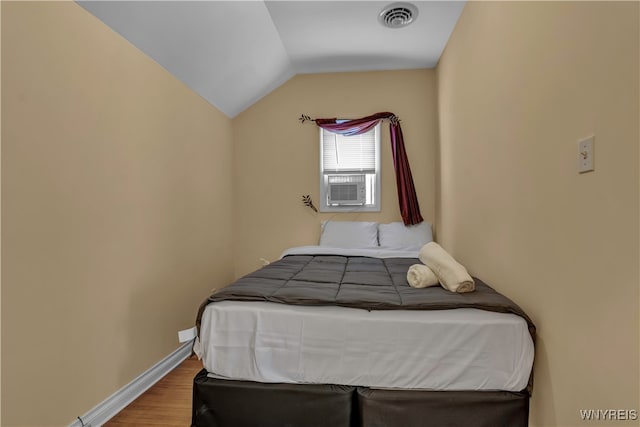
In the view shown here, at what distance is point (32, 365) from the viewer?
52.1 inches

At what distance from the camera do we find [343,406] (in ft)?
4.43

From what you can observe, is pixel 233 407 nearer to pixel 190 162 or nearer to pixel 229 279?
pixel 190 162

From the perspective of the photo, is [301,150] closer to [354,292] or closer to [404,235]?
[404,235]

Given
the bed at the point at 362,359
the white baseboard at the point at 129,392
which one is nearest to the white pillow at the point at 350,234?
the white baseboard at the point at 129,392

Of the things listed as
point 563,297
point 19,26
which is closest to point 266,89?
point 19,26

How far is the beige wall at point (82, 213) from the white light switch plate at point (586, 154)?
2039 millimetres

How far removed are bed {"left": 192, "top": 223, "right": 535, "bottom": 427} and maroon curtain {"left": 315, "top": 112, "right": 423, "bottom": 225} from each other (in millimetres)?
1890

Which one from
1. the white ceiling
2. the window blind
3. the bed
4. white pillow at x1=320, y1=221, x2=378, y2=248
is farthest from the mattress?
the window blind

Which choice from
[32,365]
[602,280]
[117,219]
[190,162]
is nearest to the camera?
[602,280]

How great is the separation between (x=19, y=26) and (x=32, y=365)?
136 cm

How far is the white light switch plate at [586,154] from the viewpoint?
3.31ft

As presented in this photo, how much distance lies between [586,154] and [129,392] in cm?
241

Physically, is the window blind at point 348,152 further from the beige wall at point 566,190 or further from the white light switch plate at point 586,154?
the white light switch plate at point 586,154

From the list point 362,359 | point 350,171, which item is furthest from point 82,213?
point 350,171
